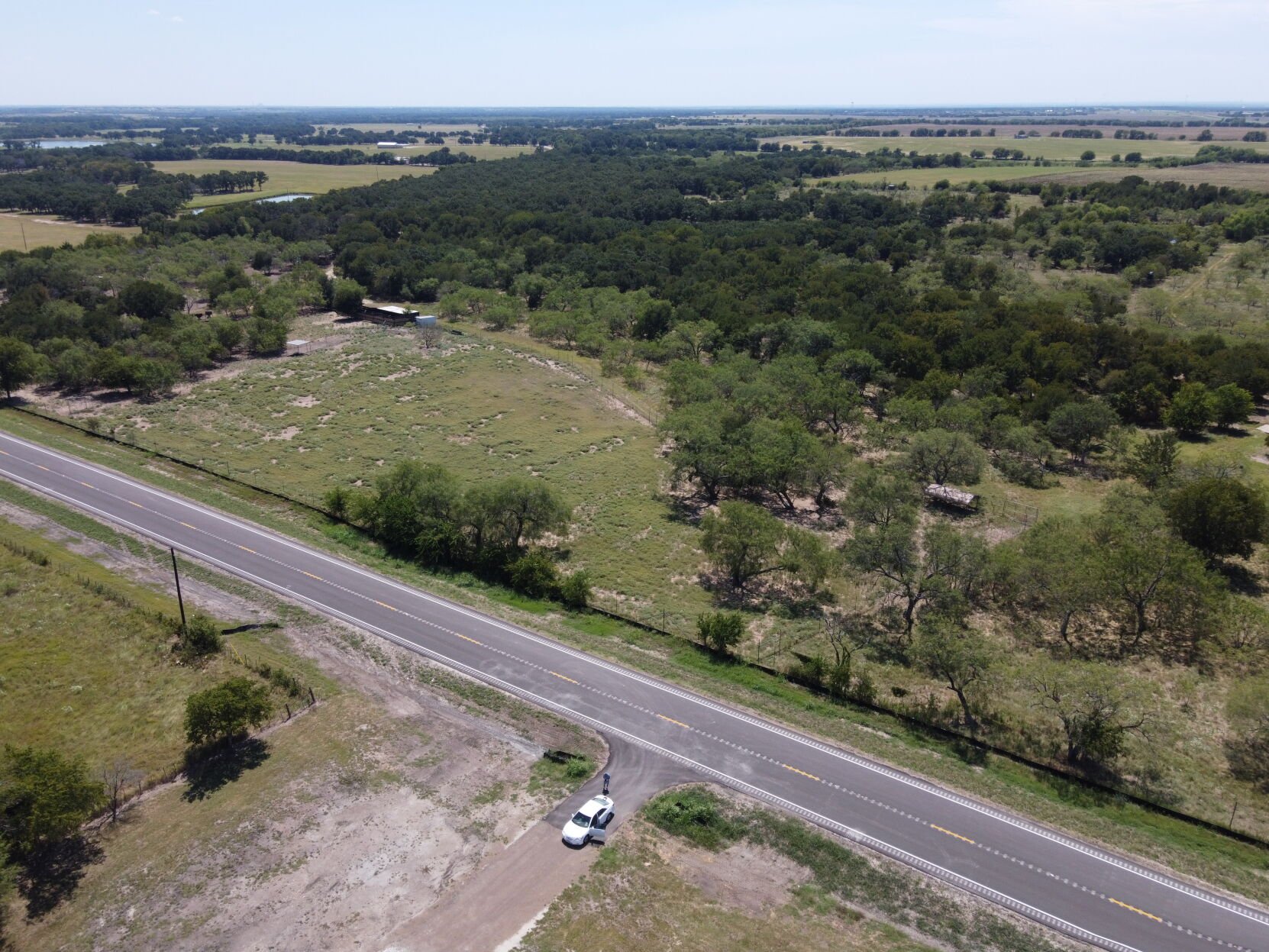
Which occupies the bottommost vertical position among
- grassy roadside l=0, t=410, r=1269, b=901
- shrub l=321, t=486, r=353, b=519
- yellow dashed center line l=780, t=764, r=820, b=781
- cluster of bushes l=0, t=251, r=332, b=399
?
grassy roadside l=0, t=410, r=1269, b=901

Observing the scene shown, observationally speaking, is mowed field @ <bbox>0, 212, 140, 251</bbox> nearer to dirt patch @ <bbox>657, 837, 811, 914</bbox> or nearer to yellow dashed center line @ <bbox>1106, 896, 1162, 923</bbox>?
dirt patch @ <bbox>657, 837, 811, 914</bbox>

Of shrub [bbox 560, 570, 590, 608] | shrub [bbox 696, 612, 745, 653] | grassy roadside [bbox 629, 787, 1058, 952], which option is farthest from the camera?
A: shrub [bbox 560, 570, 590, 608]

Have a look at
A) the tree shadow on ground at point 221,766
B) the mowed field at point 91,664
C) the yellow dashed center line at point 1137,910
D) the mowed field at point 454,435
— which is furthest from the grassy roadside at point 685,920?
the mowed field at point 454,435

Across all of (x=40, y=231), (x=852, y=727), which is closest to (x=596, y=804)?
(x=852, y=727)

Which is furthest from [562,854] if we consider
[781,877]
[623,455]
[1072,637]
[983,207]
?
[983,207]

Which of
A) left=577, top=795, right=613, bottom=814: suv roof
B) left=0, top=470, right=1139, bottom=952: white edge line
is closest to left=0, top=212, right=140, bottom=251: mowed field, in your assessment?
left=0, top=470, right=1139, bottom=952: white edge line

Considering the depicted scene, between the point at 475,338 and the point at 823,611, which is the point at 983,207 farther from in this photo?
the point at 823,611

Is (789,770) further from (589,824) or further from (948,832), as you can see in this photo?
(589,824)
